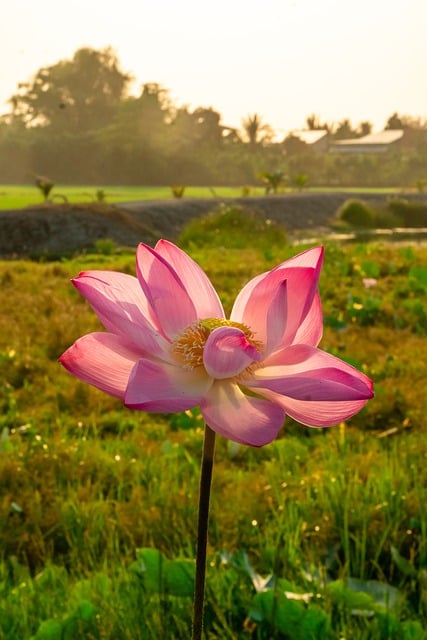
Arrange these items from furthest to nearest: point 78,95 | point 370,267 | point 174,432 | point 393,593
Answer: point 78,95, point 370,267, point 174,432, point 393,593

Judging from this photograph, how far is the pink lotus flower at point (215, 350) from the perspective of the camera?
22.7 inches

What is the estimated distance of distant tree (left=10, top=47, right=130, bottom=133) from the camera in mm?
49656

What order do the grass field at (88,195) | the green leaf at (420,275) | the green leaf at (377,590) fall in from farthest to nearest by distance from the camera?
the grass field at (88,195), the green leaf at (420,275), the green leaf at (377,590)

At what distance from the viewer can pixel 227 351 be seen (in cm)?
63

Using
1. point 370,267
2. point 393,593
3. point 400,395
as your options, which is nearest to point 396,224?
point 370,267

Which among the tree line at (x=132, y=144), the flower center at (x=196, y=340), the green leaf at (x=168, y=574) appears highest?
the tree line at (x=132, y=144)

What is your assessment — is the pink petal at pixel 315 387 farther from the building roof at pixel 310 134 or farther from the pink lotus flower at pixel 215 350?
the building roof at pixel 310 134

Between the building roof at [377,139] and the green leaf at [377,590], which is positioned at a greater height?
the building roof at [377,139]

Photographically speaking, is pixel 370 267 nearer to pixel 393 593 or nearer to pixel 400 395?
pixel 400 395

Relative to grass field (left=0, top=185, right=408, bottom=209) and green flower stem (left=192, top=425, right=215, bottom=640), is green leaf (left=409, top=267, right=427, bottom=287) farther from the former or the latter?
grass field (left=0, top=185, right=408, bottom=209)

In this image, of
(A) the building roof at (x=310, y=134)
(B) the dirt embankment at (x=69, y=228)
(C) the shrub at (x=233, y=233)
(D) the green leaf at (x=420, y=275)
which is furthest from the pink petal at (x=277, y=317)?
(A) the building roof at (x=310, y=134)

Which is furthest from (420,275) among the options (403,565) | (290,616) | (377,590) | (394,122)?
(394,122)

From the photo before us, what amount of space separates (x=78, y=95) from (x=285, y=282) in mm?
54395

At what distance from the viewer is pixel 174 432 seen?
3.01m
